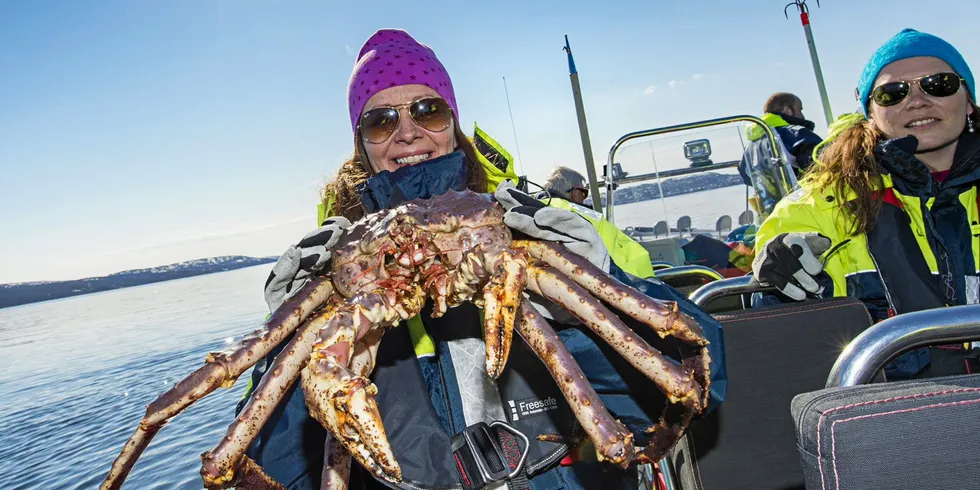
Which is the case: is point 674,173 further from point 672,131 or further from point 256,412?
point 256,412

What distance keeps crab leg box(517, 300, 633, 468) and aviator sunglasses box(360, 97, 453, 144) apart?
936mm

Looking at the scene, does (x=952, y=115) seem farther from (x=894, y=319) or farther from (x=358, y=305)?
(x=358, y=305)

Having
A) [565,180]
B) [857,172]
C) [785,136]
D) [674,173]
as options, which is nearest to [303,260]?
[857,172]

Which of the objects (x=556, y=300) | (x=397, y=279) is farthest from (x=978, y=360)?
(x=397, y=279)

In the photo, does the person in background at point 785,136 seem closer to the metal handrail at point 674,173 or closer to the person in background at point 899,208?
the metal handrail at point 674,173

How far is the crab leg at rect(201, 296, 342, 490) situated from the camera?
137cm

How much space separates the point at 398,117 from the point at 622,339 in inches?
47.9

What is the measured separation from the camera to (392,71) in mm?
2188

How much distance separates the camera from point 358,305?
1383mm

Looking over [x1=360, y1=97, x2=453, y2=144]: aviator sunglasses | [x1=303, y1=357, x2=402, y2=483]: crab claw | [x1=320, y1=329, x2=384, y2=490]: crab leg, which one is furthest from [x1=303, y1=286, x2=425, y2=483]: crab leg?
[x1=360, y1=97, x2=453, y2=144]: aviator sunglasses

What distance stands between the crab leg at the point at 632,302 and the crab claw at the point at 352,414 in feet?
2.19

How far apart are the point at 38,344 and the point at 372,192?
25366mm

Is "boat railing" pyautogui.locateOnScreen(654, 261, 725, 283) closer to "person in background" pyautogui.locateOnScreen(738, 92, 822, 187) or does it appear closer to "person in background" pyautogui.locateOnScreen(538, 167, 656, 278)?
"person in background" pyautogui.locateOnScreen(538, 167, 656, 278)

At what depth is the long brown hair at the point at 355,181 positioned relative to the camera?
2.09 meters
